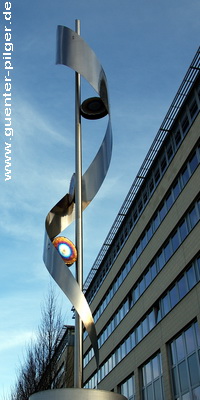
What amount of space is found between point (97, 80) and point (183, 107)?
10.8m

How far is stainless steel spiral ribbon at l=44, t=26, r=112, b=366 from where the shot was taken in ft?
30.3

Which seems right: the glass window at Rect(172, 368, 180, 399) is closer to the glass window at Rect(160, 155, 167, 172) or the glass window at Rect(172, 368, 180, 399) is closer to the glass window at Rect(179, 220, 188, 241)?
the glass window at Rect(179, 220, 188, 241)

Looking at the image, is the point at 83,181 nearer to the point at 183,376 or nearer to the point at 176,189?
the point at 183,376

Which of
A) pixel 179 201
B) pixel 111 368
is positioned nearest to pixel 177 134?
pixel 179 201

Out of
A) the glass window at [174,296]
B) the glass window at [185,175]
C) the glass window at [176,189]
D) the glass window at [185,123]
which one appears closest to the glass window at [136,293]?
the glass window at [174,296]

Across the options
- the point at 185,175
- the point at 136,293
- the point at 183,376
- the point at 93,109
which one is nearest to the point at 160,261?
the point at 136,293

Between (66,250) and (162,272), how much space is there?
42.2 feet

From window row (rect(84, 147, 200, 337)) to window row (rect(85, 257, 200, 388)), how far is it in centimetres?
376

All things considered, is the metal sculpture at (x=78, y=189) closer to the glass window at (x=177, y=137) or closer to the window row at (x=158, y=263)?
the window row at (x=158, y=263)

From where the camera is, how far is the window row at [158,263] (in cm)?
1949

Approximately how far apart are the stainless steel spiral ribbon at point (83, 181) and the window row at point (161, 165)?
30.5ft

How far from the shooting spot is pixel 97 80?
37.5 feet

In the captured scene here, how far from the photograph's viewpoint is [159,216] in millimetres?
23422

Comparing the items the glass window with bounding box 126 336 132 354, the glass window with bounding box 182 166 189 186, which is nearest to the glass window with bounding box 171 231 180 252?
the glass window with bounding box 182 166 189 186
